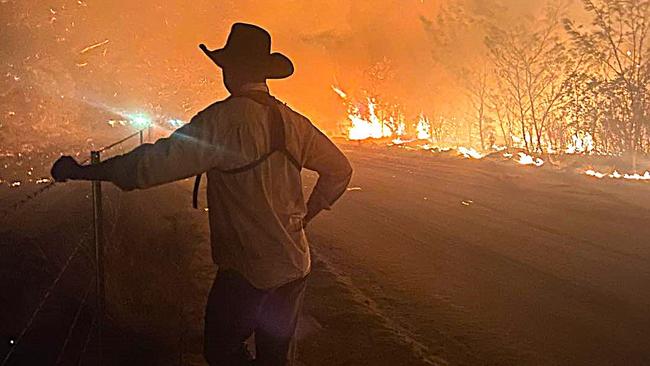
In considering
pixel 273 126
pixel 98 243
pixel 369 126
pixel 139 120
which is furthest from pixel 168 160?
pixel 139 120

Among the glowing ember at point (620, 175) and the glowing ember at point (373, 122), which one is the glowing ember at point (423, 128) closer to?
the glowing ember at point (373, 122)

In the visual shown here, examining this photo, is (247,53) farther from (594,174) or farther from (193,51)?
(193,51)

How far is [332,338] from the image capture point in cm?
554

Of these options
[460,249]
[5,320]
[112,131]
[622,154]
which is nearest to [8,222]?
[5,320]

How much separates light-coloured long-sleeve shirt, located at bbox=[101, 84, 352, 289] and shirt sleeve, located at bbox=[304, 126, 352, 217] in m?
0.04

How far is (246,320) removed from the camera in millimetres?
2984

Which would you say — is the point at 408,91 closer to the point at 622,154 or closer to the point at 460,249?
the point at 622,154

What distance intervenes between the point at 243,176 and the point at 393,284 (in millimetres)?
4681

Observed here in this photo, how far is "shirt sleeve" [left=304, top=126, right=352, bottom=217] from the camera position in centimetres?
313

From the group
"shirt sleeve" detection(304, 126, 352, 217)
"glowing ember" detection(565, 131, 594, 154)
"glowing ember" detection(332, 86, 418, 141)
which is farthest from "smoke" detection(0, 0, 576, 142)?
"shirt sleeve" detection(304, 126, 352, 217)

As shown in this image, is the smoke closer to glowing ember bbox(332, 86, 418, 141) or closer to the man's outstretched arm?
glowing ember bbox(332, 86, 418, 141)

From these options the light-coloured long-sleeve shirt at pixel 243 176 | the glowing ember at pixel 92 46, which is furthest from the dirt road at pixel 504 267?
the glowing ember at pixel 92 46

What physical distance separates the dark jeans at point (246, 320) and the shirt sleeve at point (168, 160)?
1.68ft

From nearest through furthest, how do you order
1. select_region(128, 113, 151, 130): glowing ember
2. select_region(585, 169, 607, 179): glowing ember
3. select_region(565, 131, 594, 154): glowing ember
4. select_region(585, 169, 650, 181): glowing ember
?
select_region(585, 169, 650, 181): glowing ember
select_region(585, 169, 607, 179): glowing ember
select_region(565, 131, 594, 154): glowing ember
select_region(128, 113, 151, 130): glowing ember
